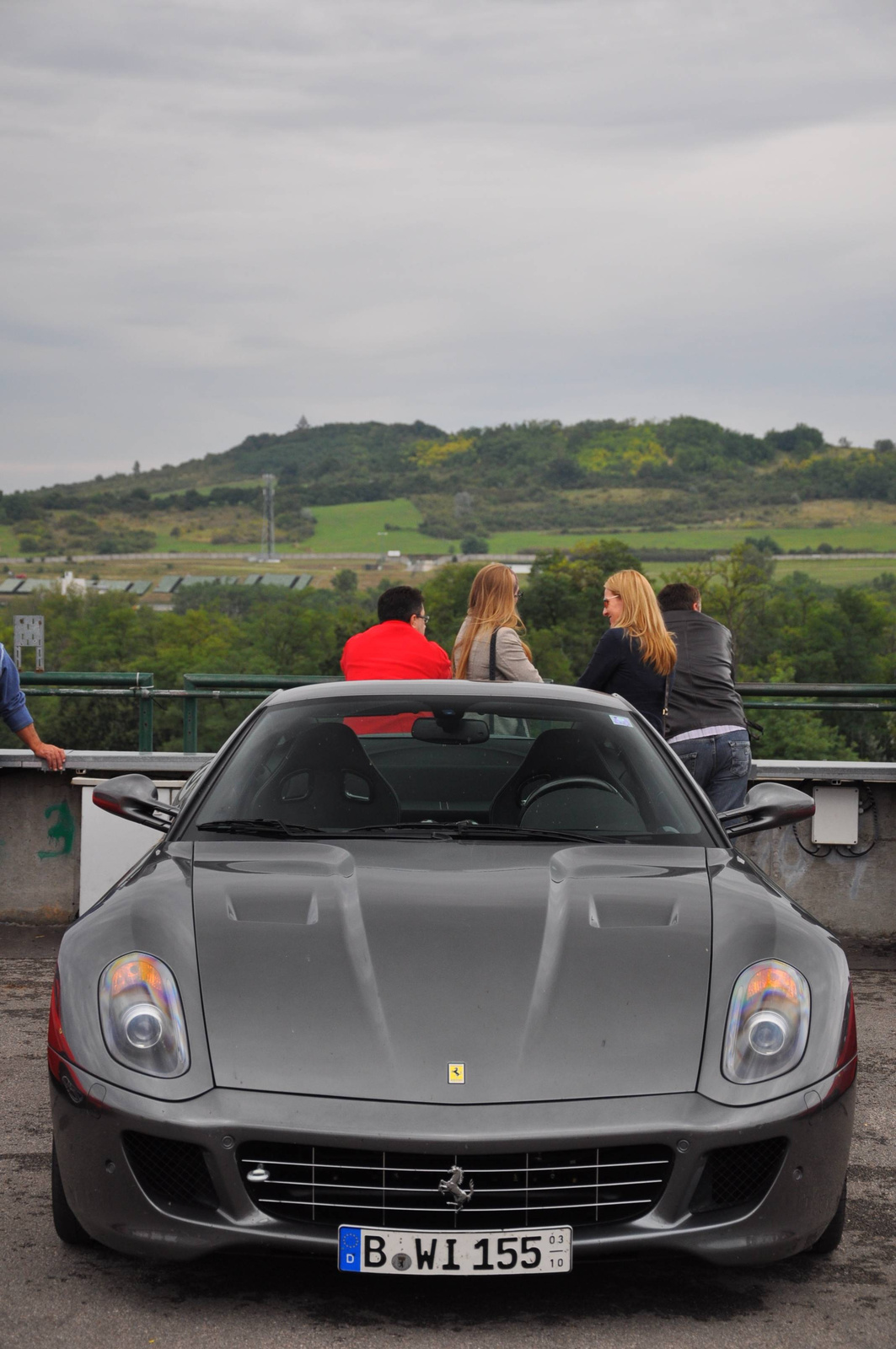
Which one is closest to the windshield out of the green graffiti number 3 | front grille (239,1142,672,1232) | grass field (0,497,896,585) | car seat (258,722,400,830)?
car seat (258,722,400,830)

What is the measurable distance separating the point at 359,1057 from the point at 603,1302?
81 centimetres

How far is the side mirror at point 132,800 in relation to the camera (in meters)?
4.05

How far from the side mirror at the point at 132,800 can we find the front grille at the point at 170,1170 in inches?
50.2

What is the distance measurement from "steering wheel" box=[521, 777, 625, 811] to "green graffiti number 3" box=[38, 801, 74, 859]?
4579 millimetres

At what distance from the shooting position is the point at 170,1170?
2854 mm

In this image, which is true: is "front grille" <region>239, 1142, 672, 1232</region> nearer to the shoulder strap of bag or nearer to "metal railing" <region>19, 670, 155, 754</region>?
the shoulder strap of bag

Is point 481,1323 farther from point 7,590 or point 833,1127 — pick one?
point 7,590

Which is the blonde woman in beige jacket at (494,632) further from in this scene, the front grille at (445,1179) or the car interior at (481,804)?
the front grille at (445,1179)

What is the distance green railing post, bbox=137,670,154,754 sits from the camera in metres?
8.55

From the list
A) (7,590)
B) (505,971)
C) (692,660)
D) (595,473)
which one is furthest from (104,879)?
(595,473)

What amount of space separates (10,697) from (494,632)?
2.22 meters

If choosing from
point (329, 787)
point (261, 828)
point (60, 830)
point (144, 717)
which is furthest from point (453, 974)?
point (144, 717)

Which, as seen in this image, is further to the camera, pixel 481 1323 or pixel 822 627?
pixel 822 627

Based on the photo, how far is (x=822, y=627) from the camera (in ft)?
229
